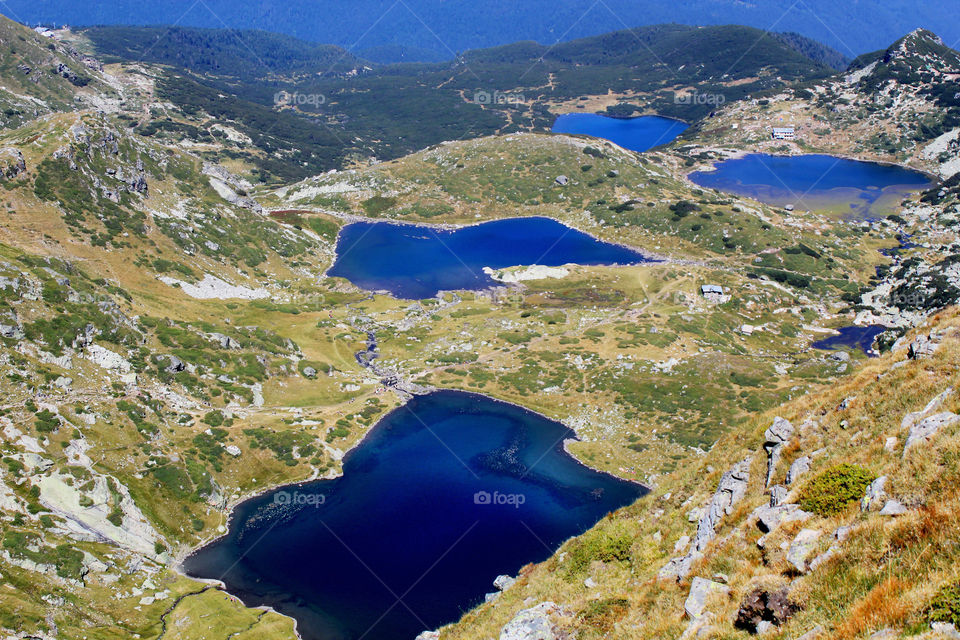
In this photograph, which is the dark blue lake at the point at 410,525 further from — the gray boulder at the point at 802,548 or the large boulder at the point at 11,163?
the large boulder at the point at 11,163

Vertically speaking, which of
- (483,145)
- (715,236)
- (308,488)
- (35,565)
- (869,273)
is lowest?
(308,488)

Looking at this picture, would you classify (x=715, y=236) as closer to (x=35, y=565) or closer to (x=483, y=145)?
(x=483, y=145)

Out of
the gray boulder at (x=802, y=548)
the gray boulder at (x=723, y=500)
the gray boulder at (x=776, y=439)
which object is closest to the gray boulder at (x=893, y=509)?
the gray boulder at (x=802, y=548)

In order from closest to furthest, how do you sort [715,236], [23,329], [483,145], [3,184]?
1. [23,329]
2. [3,184]
3. [715,236]
4. [483,145]

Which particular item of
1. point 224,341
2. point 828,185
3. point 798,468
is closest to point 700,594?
point 798,468

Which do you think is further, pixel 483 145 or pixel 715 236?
pixel 483 145

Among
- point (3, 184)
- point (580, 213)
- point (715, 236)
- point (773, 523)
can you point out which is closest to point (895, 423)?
point (773, 523)

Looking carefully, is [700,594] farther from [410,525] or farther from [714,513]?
[410,525]
